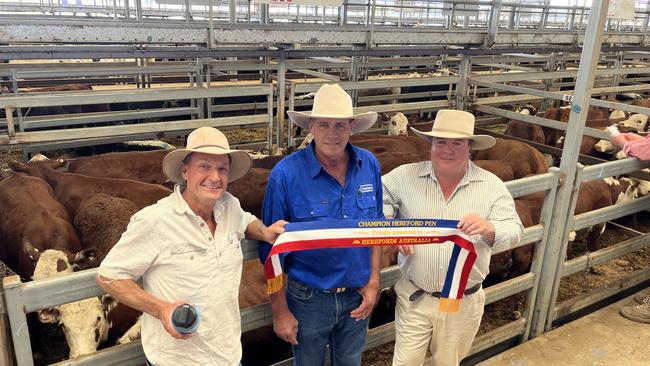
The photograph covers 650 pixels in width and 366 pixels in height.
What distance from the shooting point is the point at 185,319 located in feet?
6.43

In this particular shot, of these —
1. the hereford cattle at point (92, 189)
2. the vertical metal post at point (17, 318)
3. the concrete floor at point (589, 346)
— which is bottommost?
the concrete floor at point (589, 346)

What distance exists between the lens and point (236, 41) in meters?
6.41

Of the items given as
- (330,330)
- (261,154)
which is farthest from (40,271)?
(261,154)

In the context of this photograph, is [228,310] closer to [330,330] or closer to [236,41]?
[330,330]

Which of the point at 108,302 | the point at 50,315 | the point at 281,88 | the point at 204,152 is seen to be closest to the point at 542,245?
the point at 204,152

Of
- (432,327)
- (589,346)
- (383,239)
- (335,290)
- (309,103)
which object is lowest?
(589,346)

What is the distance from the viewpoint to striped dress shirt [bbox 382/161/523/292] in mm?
2783

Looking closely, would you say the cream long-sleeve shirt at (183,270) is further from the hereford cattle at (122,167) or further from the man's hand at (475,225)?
the hereford cattle at (122,167)

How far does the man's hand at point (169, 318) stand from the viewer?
1.97 meters

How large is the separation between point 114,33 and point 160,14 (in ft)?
50.8

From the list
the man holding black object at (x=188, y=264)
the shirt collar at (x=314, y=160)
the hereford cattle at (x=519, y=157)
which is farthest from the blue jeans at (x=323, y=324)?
the hereford cattle at (x=519, y=157)

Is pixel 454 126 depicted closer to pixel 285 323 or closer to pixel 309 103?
pixel 285 323

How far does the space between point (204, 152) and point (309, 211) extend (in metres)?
0.69

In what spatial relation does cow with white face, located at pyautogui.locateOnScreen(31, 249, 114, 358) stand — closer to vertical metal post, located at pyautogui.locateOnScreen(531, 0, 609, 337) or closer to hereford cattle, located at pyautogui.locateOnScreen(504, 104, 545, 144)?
vertical metal post, located at pyautogui.locateOnScreen(531, 0, 609, 337)
